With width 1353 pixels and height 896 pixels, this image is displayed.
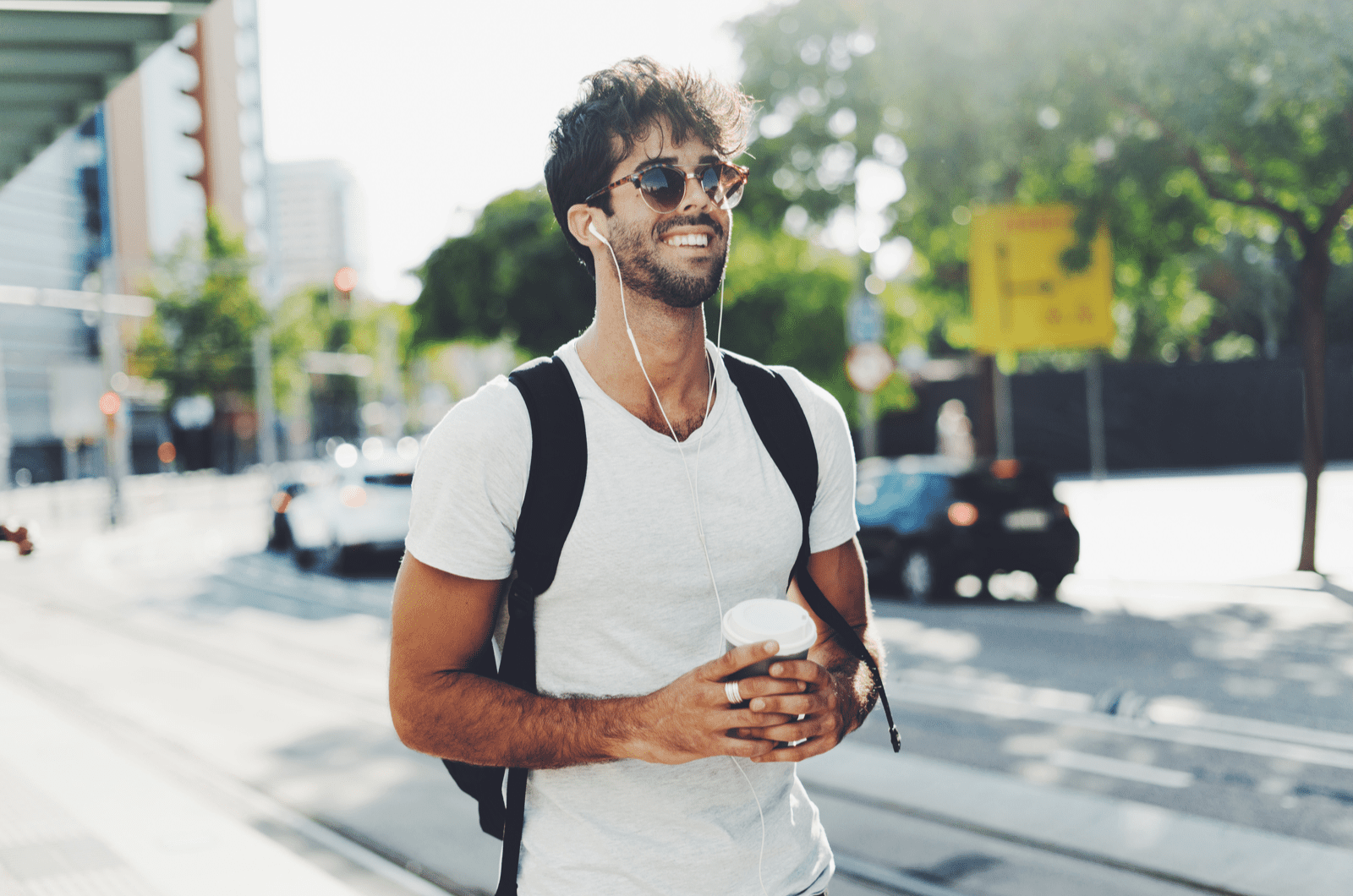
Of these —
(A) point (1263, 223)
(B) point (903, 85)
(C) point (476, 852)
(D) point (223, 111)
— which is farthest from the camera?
(D) point (223, 111)

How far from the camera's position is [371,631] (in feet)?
35.6

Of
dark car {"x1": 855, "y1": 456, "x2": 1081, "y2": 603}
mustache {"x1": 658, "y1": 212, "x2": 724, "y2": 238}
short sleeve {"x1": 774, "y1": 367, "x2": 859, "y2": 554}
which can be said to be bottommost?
dark car {"x1": 855, "y1": 456, "x2": 1081, "y2": 603}

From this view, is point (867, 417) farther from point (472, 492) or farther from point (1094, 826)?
point (472, 492)

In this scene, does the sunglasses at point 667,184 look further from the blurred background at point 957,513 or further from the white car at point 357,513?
the white car at point 357,513

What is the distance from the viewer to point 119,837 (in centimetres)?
507

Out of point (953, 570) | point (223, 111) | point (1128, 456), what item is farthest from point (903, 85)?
point (223, 111)

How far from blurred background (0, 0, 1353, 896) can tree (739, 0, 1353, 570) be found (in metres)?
0.04

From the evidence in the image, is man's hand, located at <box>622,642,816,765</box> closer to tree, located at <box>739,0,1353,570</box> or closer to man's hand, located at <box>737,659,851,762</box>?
man's hand, located at <box>737,659,851,762</box>

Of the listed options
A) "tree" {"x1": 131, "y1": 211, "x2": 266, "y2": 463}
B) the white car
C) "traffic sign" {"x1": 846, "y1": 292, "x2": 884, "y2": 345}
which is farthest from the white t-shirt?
"tree" {"x1": 131, "y1": 211, "x2": 266, "y2": 463}

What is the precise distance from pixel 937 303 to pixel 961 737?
12990mm

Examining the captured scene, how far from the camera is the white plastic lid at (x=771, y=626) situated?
1.37m

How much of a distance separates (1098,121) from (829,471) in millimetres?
10941

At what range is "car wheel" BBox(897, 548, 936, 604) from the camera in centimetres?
1220

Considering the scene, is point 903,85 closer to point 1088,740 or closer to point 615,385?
point 1088,740
